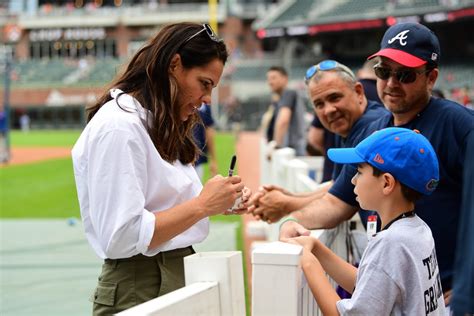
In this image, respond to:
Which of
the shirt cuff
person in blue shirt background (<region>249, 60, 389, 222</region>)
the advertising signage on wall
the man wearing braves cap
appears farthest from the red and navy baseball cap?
the advertising signage on wall

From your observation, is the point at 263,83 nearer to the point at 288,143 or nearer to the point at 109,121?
the point at 288,143

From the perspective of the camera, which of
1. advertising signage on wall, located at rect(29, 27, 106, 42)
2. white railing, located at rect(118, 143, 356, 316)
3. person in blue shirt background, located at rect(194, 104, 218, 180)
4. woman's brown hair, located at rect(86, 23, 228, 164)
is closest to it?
white railing, located at rect(118, 143, 356, 316)

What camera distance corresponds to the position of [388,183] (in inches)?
98.7

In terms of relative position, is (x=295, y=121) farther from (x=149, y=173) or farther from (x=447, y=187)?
(x=149, y=173)

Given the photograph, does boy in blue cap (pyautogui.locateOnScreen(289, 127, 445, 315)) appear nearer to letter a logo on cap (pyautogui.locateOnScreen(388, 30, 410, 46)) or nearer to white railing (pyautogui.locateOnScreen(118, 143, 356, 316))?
white railing (pyautogui.locateOnScreen(118, 143, 356, 316))

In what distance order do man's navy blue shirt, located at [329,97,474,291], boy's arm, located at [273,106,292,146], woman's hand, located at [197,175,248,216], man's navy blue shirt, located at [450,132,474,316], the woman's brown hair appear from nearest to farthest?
man's navy blue shirt, located at [450,132,474,316] < woman's hand, located at [197,175,248,216] < the woman's brown hair < man's navy blue shirt, located at [329,97,474,291] < boy's arm, located at [273,106,292,146]

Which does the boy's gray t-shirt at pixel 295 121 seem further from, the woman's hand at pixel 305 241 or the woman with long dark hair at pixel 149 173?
the woman's hand at pixel 305 241

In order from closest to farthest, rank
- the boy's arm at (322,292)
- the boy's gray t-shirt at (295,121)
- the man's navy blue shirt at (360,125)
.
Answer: the boy's arm at (322,292), the man's navy blue shirt at (360,125), the boy's gray t-shirt at (295,121)

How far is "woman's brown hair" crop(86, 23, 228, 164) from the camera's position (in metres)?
2.74

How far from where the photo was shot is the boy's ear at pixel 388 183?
2.49m

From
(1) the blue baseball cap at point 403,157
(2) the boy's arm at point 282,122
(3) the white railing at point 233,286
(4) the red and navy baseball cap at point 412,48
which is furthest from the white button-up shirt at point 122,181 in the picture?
(2) the boy's arm at point 282,122

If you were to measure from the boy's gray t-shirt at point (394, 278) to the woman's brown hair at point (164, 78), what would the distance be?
897 millimetres

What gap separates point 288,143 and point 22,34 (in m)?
63.6

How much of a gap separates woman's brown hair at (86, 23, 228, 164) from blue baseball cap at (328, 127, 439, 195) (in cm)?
72
